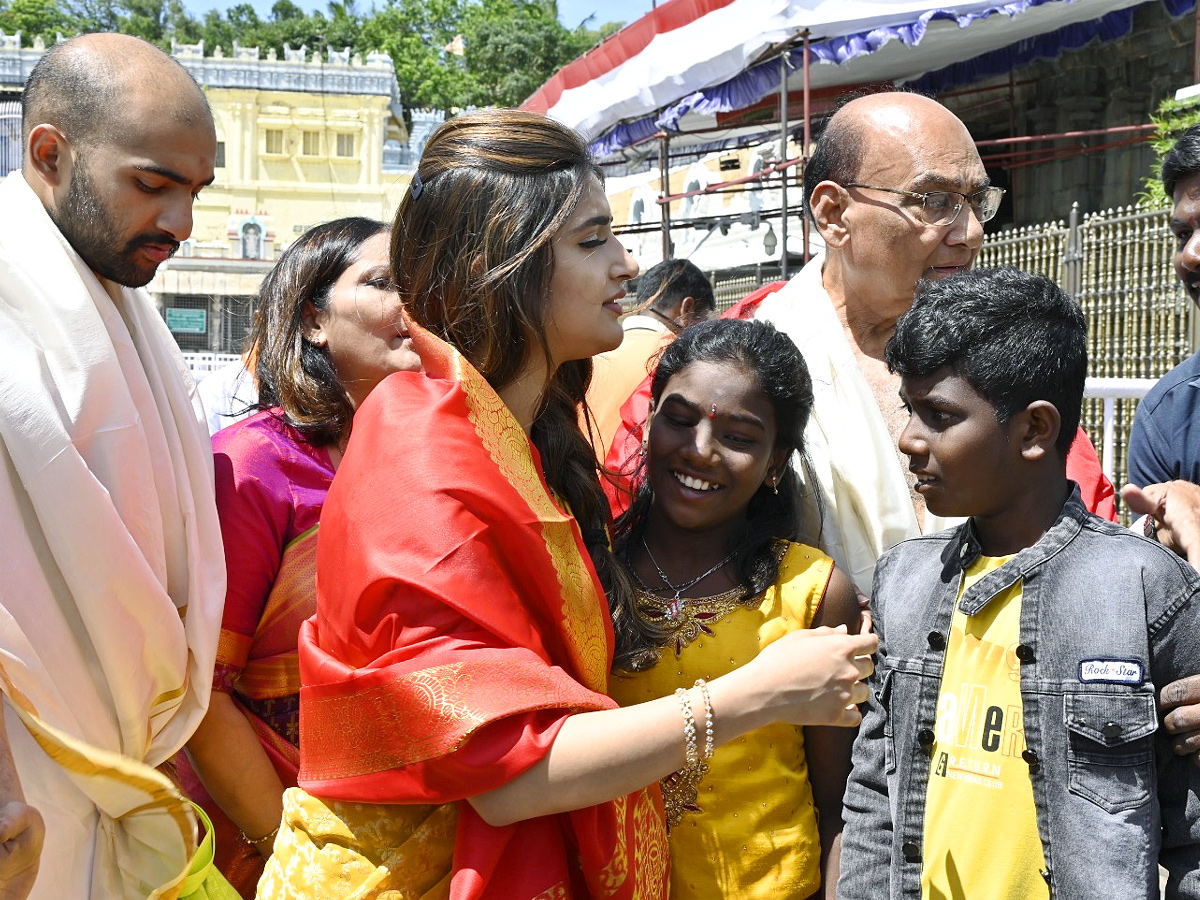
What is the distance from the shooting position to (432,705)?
1.58 m

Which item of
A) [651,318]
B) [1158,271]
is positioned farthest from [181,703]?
[1158,271]

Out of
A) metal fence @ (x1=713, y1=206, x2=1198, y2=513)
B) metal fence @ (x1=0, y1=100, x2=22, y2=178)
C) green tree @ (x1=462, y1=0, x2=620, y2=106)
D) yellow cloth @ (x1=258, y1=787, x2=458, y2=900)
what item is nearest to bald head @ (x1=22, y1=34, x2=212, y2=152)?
yellow cloth @ (x1=258, y1=787, x2=458, y2=900)

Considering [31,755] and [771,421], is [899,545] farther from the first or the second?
[31,755]

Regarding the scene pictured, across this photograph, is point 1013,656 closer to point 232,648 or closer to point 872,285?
point 872,285

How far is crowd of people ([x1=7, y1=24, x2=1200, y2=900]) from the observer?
1.66 metres

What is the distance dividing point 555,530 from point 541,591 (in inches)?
4.0

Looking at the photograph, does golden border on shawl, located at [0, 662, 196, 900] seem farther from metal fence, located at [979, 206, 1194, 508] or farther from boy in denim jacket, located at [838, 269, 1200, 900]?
metal fence, located at [979, 206, 1194, 508]

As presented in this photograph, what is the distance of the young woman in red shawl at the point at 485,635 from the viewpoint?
1.61 m

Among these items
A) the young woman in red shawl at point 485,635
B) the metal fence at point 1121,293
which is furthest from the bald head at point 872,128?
the metal fence at point 1121,293

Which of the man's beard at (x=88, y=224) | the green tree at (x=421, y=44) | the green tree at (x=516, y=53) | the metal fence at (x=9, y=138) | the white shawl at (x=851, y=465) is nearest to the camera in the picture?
the man's beard at (x=88, y=224)

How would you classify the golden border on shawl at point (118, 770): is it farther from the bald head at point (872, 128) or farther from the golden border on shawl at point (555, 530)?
the bald head at point (872, 128)

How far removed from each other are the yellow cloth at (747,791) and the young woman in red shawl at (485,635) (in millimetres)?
210

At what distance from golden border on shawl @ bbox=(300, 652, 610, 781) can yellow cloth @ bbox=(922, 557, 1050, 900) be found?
2.04 ft

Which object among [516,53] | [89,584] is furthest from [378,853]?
[516,53]
